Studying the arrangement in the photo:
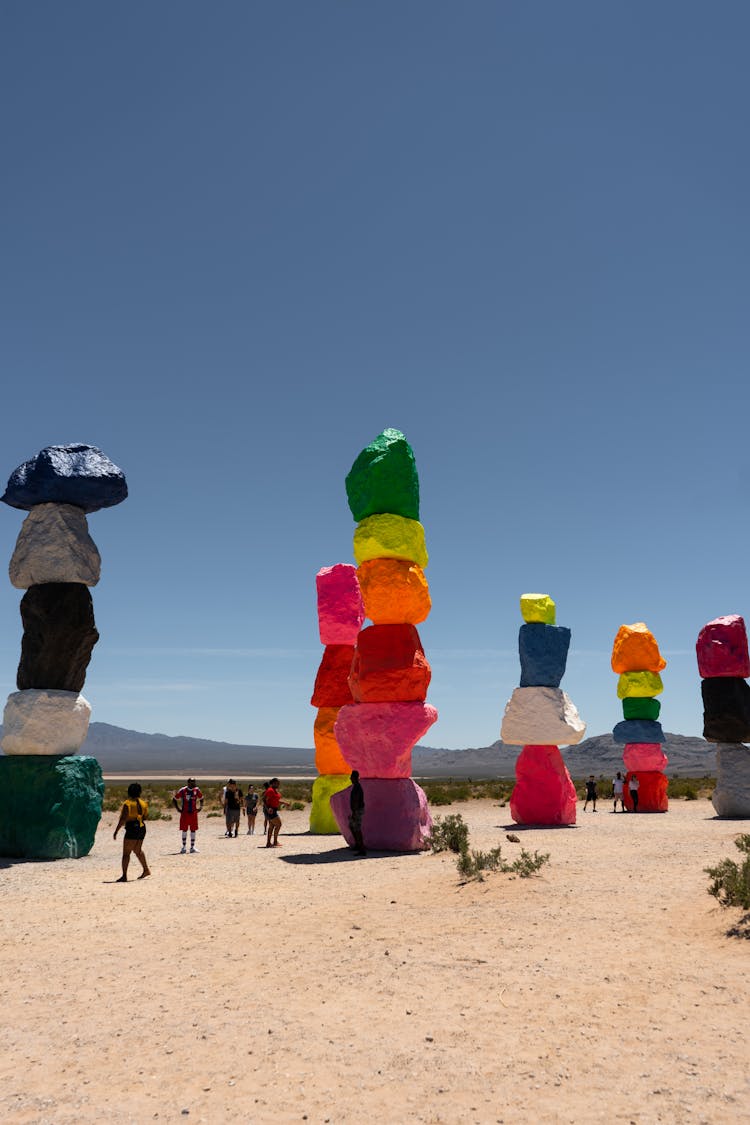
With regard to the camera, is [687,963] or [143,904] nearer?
[687,963]

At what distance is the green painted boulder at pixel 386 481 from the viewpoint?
557 inches

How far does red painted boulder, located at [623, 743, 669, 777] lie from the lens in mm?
22672

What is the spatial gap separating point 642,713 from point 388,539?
42.0 ft

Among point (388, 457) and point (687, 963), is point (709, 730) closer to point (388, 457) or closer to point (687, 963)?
point (388, 457)

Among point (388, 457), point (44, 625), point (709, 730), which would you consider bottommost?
point (709, 730)

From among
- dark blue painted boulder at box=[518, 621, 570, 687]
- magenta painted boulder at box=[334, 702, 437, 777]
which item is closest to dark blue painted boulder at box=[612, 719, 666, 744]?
dark blue painted boulder at box=[518, 621, 570, 687]

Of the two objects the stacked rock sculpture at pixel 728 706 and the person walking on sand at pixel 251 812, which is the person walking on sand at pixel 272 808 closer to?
the person walking on sand at pixel 251 812

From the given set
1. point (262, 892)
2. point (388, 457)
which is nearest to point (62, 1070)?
point (262, 892)

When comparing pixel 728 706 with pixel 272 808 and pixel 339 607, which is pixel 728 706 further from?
pixel 272 808

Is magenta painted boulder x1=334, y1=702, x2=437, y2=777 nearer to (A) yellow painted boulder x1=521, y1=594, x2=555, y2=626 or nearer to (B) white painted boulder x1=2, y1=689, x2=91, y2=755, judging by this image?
(B) white painted boulder x1=2, y1=689, x2=91, y2=755

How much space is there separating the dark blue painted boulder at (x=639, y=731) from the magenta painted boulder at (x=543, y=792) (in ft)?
17.0

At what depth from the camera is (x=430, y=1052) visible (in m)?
4.73

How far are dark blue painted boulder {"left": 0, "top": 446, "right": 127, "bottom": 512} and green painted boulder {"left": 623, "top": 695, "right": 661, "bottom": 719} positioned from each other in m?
15.9

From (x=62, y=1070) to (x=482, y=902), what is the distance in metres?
4.71
